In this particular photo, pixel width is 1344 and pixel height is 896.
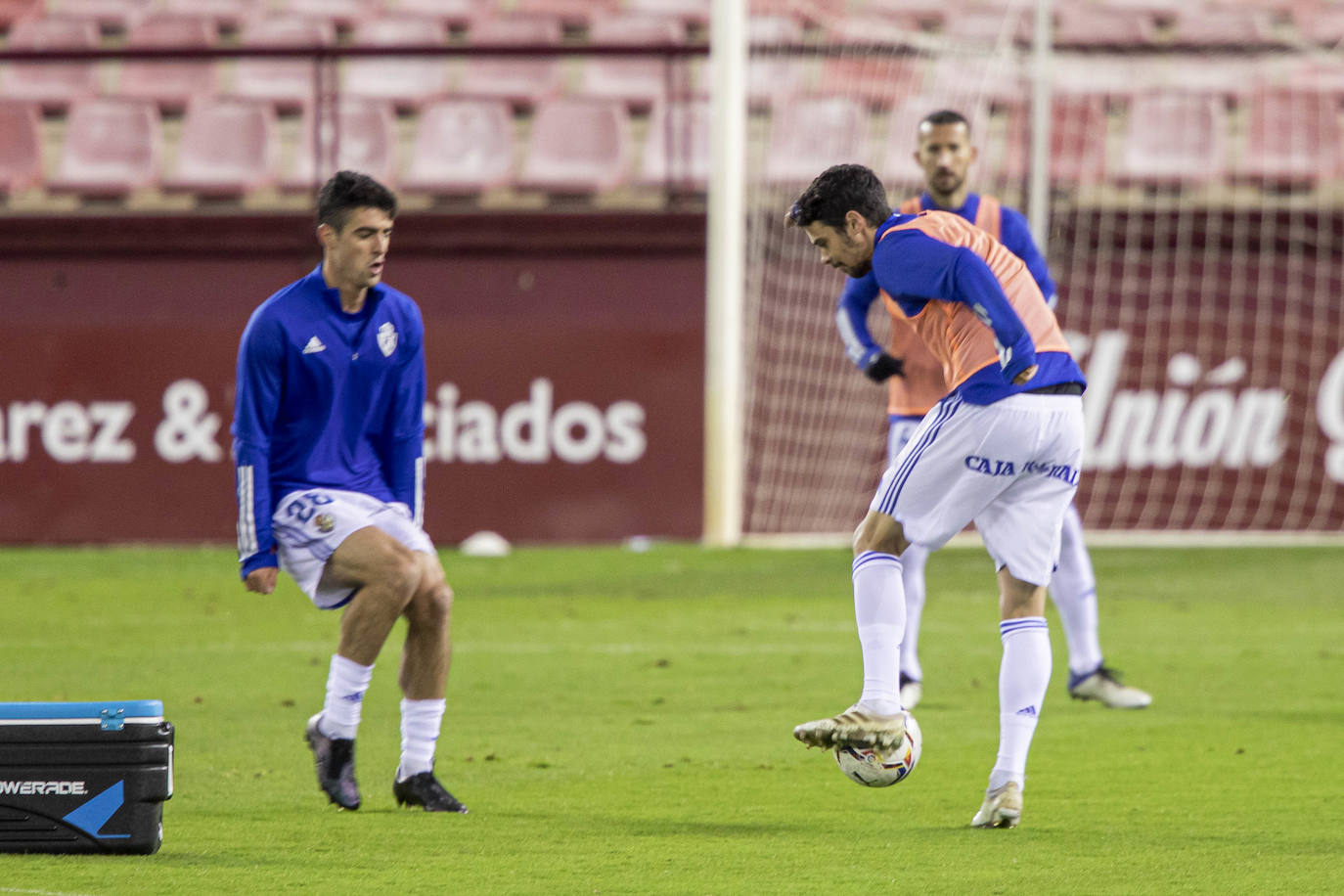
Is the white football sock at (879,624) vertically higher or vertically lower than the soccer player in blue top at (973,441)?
lower

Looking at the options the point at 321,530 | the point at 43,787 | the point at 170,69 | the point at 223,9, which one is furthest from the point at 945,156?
the point at 223,9

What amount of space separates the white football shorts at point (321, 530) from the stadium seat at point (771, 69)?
380 inches

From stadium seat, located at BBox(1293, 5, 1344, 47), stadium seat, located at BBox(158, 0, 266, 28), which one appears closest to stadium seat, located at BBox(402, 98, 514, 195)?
stadium seat, located at BBox(158, 0, 266, 28)

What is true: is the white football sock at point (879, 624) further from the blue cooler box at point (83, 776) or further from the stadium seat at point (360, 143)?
the stadium seat at point (360, 143)

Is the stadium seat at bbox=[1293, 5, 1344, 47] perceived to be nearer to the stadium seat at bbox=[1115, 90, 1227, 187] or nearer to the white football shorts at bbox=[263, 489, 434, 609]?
the stadium seat at bbox=[1115, 90, 1227, 187]

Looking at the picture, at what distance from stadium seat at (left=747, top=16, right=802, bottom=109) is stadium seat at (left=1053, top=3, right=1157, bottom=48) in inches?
110

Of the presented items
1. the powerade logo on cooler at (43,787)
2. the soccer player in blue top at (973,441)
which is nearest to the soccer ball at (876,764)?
the soccer player in blue top at (973,441)

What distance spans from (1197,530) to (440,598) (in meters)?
9.09

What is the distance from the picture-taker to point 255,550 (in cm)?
488

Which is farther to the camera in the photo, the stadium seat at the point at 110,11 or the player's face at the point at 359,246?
the stadium seat at the point at 110,11

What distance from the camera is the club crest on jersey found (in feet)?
16.5

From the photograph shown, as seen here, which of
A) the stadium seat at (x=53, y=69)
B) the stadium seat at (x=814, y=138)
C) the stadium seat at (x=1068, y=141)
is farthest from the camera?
the stadium seat at (x=53, y=69)

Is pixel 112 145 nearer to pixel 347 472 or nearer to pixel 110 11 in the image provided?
pixel 110 11

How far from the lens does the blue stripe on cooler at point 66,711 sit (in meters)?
4.19
